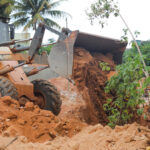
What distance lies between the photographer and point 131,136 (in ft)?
10.6

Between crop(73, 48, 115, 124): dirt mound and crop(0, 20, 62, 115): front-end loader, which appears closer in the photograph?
crop(0, 20, 62, 115): front-end loader

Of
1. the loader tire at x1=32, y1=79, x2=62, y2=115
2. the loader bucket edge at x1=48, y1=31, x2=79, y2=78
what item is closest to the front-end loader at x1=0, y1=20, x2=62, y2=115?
the loader tire at x1=32, y1=79, x2=62, y2=115

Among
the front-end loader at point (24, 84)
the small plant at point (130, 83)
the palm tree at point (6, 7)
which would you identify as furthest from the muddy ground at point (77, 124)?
the palm tree at point (6, 7)

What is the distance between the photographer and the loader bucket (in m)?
6.16

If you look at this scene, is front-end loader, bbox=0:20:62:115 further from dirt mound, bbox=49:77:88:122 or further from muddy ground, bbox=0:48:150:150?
dirt mound, bbox=49:77:88:122

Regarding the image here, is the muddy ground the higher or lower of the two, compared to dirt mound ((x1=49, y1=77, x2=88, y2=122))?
higher

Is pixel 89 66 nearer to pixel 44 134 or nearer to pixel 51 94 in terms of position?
pixel 51 94

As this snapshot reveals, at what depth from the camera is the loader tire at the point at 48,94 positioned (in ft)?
22.2

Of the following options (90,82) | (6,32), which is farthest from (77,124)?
(6,32)

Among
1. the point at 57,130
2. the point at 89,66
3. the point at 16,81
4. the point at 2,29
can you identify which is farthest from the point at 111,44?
the point at 57,130

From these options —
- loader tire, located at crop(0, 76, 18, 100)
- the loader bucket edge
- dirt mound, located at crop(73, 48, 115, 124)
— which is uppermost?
the loader bucket edge

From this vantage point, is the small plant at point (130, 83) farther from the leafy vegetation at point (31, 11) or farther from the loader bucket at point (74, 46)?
the leafy vegetation at point (31, 11)

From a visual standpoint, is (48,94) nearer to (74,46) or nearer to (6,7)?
(74,46)

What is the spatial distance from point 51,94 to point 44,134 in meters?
2.12
